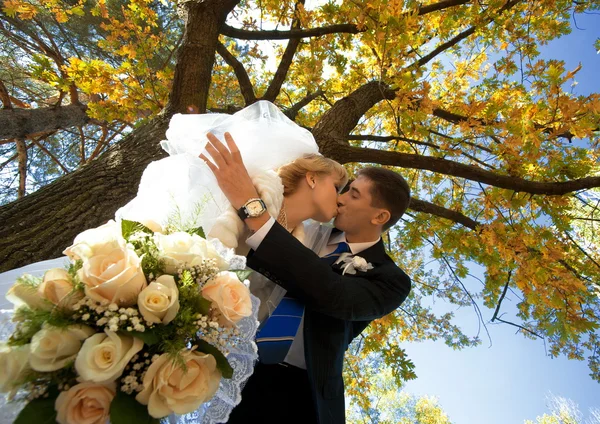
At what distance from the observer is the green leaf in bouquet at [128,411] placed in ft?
2.46

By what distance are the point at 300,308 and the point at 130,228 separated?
2.76ft

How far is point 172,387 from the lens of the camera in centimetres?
80

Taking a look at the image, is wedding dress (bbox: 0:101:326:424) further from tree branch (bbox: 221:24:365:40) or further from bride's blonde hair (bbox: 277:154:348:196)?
tree branch (bbox: 221:24:365:40)

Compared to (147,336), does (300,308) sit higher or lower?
higher

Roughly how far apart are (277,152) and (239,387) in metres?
1.11

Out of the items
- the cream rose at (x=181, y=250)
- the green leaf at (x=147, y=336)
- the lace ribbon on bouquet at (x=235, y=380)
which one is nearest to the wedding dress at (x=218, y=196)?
the lace ribbon on bouquet at (x=235, y=380)

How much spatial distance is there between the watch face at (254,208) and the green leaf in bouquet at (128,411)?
743 millimetres

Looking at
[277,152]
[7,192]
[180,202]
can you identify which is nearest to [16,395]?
[180,202]

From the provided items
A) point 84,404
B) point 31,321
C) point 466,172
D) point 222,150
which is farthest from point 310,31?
point 84,404

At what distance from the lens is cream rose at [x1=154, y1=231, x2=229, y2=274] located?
91cm

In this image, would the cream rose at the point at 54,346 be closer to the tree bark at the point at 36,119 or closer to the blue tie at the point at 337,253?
the blue tie at the point at 337,253

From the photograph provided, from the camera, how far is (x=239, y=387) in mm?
1084

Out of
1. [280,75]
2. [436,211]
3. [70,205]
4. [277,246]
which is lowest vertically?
[70,205]

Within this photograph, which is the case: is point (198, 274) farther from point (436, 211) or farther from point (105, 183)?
point (436, 211)
